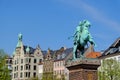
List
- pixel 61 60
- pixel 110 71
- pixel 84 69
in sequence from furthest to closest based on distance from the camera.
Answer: pixel 61 60 < pixel 110 71 < pixel 84 69

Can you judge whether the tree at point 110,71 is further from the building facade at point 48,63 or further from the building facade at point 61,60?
the building facade at point 48,63

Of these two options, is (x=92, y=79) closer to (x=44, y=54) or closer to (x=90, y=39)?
(x=90, y=39)

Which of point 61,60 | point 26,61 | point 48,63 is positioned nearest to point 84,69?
A: point 61,60

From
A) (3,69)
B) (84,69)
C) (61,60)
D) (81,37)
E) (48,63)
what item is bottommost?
(84,69)

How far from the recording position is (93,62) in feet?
123

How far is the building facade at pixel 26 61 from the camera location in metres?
148

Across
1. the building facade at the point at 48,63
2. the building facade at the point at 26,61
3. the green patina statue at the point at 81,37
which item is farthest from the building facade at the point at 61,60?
the green patina statue at the point at 81,37

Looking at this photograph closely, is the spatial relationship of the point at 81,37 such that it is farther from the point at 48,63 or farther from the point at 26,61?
the point at 26,61

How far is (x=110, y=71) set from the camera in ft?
254

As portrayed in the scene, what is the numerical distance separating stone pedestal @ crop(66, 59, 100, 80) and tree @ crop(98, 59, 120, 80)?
39.3 m

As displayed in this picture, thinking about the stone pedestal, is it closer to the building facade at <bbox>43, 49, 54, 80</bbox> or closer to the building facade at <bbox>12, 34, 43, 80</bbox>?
the building facade at <bbox>43, 49, 54, 80</bbox>

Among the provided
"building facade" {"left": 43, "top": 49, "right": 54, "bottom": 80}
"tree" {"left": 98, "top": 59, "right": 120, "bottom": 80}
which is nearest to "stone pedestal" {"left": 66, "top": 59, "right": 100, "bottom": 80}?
"tree" {"left": 98, "top": 59, "right": 120, "bottom": 80}

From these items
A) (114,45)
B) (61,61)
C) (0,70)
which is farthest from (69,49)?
(0,70)

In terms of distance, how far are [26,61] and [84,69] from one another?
113 m
